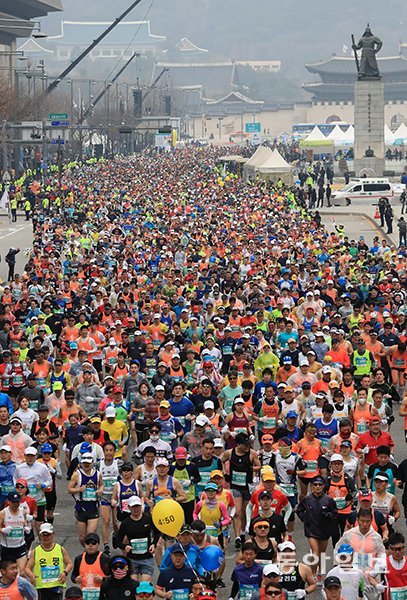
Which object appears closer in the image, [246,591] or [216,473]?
[246,591]

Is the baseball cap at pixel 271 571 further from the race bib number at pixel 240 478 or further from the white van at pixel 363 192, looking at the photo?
the white van at pixel 363 192

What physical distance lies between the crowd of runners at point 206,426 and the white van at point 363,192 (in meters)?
35.5

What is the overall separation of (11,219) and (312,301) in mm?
40958

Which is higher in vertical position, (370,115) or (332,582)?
(370,115)

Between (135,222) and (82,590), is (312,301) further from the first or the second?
(135,222)

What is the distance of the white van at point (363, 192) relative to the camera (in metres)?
65.1

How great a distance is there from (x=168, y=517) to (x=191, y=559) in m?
0.77

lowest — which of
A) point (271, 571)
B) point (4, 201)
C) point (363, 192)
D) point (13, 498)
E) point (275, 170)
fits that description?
point (363, 192)

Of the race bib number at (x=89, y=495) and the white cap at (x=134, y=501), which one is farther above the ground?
the white cap at (x=134, y=501)

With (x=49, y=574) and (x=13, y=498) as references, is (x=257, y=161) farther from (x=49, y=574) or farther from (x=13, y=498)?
(x=49, y=574)

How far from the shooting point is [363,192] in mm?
65562

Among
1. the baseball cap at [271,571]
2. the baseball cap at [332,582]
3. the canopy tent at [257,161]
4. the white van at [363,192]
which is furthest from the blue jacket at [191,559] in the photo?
the canopy tent at [257,161]

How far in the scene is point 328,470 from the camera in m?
13.3

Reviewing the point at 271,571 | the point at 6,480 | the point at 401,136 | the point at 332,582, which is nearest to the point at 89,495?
the point at 6,480
